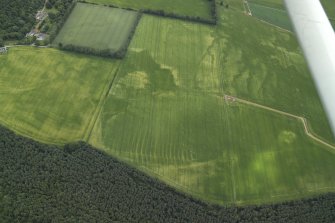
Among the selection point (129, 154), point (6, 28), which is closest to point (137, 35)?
point (6, 28)

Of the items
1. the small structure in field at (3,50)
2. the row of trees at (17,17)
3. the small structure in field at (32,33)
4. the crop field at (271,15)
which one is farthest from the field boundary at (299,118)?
the row of trees at (17,17)

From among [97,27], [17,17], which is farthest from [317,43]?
[17,17]

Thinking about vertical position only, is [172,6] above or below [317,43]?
below

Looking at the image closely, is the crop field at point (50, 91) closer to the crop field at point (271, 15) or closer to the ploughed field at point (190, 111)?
the ploughed field at point (190, 111)

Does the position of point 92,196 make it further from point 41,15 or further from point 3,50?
point 41,15

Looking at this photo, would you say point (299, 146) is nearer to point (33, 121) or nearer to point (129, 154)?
point (129, 154)

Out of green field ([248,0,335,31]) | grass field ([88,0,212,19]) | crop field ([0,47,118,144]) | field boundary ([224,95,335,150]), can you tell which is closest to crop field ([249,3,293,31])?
green field ([248,0,335,31])
